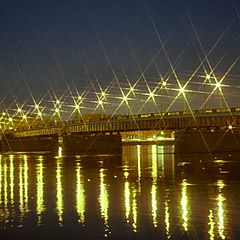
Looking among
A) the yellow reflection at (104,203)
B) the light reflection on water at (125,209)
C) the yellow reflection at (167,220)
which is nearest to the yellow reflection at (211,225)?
the light reflection on water at (125,209)

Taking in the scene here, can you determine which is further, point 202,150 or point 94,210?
point 202,150

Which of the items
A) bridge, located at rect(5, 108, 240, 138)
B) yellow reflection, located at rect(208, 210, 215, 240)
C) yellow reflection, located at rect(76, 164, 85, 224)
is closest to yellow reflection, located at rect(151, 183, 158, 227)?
yellow reflection, located at rect(208, 210, 215, 240)

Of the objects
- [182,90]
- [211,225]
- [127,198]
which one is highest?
[182,90]

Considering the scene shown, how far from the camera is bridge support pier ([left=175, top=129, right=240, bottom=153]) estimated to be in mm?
92188

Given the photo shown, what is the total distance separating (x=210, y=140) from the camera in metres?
93.6

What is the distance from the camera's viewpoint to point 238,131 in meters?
91.9

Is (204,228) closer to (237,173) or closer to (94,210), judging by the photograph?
(94,210)

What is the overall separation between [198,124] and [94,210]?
64.1 meters

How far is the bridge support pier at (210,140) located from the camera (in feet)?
302

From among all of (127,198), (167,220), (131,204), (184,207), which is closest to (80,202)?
(131,204)

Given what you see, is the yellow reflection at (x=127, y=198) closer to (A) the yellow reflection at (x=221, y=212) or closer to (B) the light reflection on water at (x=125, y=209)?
(B) the light reflection on water at (x=125, y=209)

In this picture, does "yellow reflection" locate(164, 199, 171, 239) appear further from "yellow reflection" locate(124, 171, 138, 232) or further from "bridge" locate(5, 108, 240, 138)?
"bridge" locate(5, 108, 240, 138)

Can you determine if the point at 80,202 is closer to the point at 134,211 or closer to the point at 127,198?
the point at 127,198

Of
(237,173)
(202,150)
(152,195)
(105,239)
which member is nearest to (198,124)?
(202,150)
